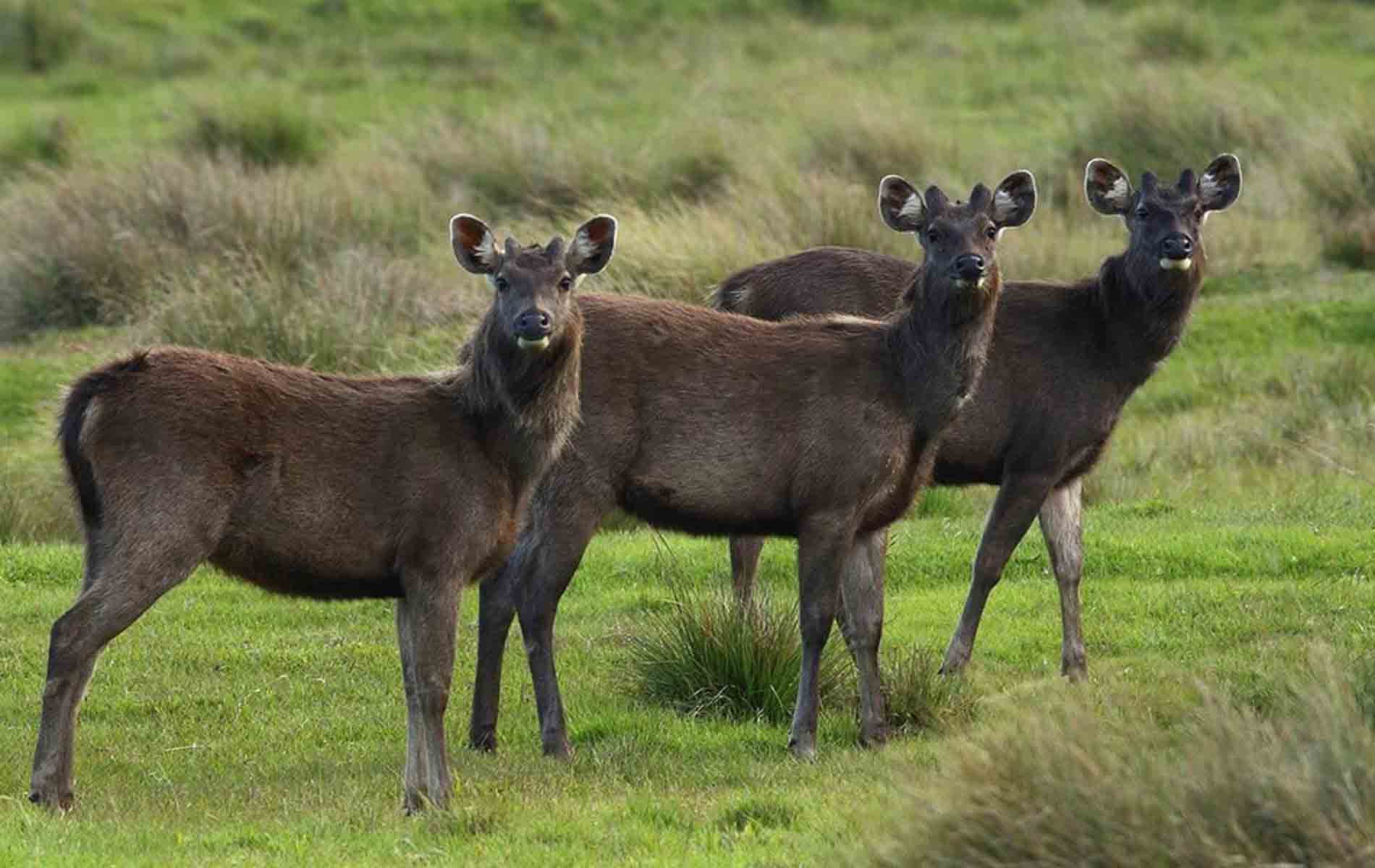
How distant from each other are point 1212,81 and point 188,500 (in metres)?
20.1

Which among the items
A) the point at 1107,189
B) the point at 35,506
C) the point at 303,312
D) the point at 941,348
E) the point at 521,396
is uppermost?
the point at 1107,189

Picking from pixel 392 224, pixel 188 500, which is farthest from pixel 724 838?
pixel 392 224

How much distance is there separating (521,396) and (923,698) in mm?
2520

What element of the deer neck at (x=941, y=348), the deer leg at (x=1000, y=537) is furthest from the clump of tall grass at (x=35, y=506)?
the deer neck at (x=941, y=348)

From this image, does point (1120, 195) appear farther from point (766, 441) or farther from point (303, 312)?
point (303, 312)

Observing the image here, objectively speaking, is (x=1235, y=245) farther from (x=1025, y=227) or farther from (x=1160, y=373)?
(x=1160, y=373)

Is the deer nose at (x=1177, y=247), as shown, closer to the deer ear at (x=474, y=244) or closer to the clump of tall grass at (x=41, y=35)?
the deer ear at (x=474, y=244)

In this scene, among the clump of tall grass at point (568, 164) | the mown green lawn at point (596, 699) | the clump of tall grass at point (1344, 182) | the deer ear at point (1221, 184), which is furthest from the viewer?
the clump of tall grass at point (568, 164)

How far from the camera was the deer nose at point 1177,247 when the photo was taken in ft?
38.3

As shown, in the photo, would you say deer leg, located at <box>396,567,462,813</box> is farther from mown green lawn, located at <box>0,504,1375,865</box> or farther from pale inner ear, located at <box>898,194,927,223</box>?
pale inner ear, located at <box>898,194,927,223</box>

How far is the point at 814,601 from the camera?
1047 centimetres

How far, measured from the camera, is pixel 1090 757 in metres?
7.10

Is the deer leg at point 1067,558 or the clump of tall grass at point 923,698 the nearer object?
the clump of tall grass at point 923,698

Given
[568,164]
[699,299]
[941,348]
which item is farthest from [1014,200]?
[568,164]
